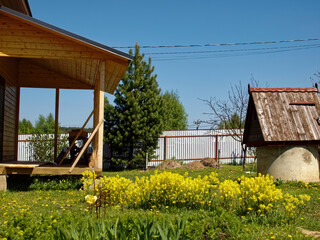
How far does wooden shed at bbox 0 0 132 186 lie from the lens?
10.2m

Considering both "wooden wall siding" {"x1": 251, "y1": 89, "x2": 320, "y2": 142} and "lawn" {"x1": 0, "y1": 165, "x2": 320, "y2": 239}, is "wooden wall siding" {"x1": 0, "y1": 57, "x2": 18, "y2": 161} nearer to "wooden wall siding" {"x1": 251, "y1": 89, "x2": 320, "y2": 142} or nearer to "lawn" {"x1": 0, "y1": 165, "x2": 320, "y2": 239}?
"lawn" {"x1": 0, "y1": 165, "x2": 320, "y2": 239}

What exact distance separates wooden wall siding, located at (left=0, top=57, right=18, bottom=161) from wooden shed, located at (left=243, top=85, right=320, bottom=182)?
8.62 meters

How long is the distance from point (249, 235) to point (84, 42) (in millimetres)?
6856

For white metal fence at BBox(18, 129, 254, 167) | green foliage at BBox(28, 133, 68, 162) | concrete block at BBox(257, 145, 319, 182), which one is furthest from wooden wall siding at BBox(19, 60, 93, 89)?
white metal fence at BBox(18, 129, 254, 167)

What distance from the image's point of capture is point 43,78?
14984 millimetres

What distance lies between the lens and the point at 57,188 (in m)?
11.1

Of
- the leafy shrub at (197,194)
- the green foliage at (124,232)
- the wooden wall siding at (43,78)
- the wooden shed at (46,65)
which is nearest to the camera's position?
the green foliage at (124,232)

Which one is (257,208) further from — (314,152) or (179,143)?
(179,143)

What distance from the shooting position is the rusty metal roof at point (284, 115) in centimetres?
1234

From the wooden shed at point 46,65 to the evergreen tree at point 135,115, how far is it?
17.6 ft

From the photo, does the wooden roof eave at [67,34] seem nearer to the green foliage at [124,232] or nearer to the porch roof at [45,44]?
the porch roof at [45,44]

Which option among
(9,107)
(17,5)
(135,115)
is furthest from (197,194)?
(135,115)

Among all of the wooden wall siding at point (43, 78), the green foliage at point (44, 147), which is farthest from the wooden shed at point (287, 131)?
the green foliage at point (44, 147)

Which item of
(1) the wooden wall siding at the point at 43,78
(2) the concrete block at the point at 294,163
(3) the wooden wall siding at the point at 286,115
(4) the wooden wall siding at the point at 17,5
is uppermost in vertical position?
(4) the wooden wall siding at the point at 17,5
